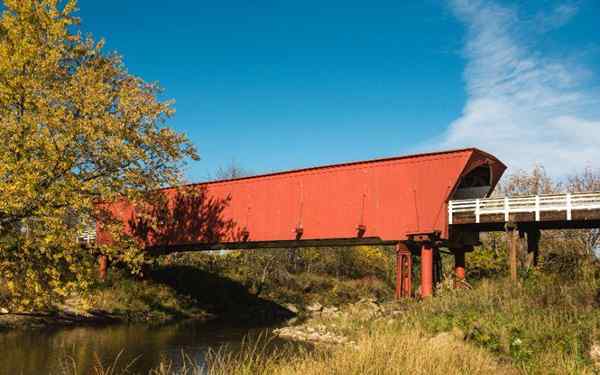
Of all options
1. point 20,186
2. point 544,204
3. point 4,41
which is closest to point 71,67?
point 4,41

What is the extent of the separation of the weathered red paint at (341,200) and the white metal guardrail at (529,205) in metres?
0.75

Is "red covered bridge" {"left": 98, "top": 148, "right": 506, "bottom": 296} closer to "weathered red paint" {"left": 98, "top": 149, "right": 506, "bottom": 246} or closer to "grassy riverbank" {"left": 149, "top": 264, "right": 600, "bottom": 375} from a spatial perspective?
"weathered red paint" {"left": 98, "top": 149, "right": 506, "bottom": 246}

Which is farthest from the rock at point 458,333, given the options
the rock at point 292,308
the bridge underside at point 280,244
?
the rock at point 292,308

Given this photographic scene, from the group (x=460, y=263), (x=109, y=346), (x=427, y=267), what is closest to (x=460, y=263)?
(x=460, y=263)

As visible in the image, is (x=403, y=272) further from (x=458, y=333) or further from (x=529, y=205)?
(x=458, y=333)

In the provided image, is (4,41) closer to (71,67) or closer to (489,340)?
(71,67)

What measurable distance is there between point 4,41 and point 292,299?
2617cm

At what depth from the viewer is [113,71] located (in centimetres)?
1998

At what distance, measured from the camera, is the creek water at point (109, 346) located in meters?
13.8

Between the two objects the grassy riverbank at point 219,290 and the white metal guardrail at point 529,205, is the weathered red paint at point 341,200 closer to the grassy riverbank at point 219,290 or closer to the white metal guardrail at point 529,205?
the white metal guardrail at point 529,205

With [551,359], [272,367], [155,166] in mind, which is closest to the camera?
[272,367]

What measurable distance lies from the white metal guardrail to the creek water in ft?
27.0

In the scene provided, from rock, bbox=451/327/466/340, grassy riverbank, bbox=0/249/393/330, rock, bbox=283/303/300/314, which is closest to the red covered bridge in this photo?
grassy riverbank, bbox=0/249/393/330

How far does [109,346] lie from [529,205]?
1483 cm
